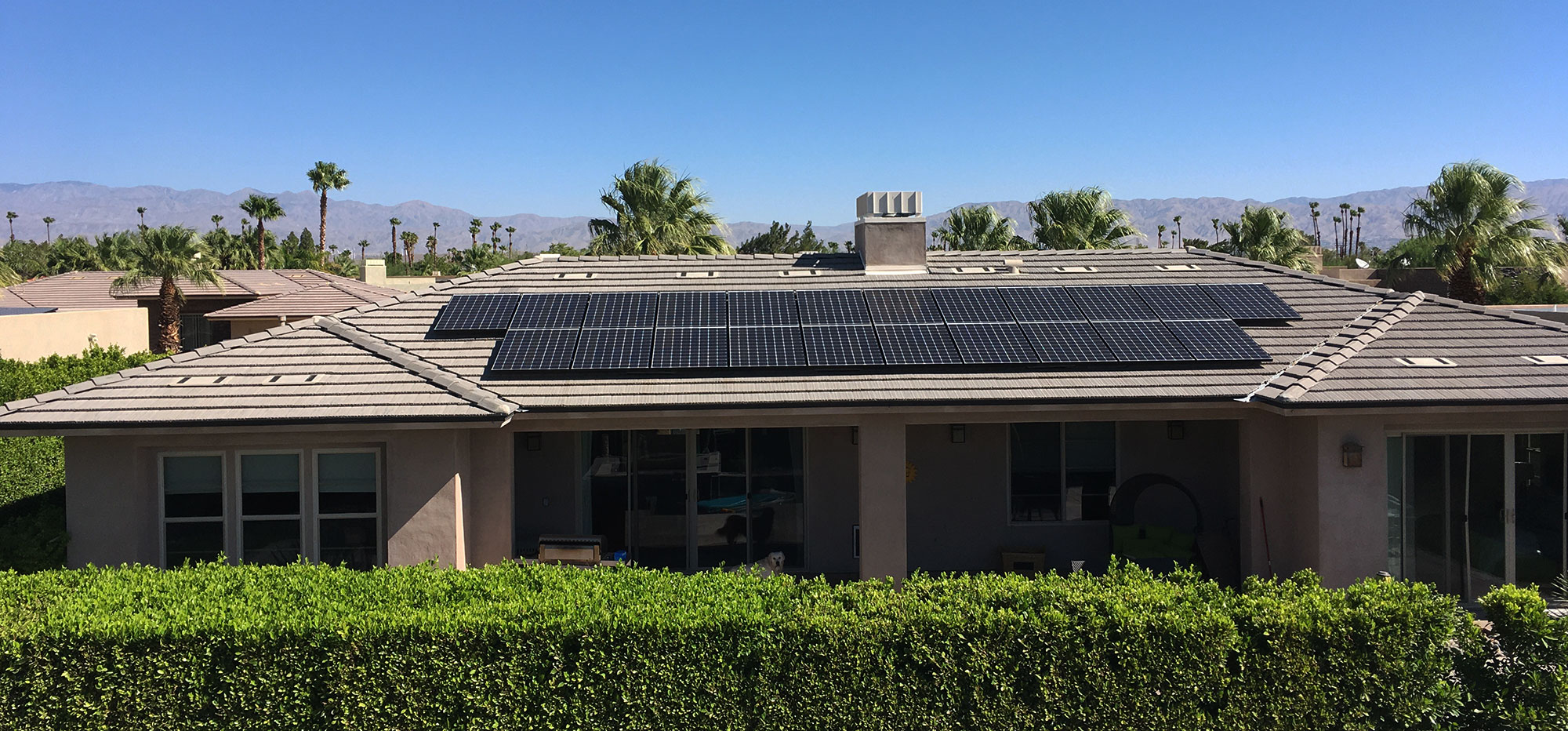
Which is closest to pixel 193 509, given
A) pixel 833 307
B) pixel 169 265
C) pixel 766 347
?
pixel 766 347

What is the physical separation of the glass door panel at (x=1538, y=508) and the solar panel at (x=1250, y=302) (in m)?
2.65

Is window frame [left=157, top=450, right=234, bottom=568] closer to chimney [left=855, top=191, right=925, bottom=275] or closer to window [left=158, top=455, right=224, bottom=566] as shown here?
window [left=158, top=455, right=224, bottom=566]

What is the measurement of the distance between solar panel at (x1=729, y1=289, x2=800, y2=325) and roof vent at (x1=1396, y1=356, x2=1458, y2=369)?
6358 millimetres

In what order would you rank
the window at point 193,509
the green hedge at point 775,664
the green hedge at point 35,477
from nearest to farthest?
the green hedge at point 775,664, the green hedge at point 35,477, the window at point 193,509

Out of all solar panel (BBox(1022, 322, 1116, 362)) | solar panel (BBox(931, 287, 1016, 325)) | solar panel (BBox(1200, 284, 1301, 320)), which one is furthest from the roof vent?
solar panel (BBox(931, 287, 1016, 325))

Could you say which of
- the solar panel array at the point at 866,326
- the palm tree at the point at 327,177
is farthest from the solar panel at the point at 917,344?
the palm tree at the point at 327,177

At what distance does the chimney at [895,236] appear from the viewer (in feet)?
45.8

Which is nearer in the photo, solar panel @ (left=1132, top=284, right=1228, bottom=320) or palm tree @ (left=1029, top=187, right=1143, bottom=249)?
solar panel @ (left=1132, top=284, right=1228, bottom=320)

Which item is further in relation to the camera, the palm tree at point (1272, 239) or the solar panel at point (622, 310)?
the palm tree at point (1272, 239)

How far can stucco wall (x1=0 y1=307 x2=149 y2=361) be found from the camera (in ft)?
83.1

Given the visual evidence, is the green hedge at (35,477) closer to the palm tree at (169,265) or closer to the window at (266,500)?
the window at (266,500)

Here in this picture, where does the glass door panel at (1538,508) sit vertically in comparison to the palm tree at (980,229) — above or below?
below

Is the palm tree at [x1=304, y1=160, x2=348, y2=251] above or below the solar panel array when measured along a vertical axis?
above

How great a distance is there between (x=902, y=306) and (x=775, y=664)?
6466 mm
